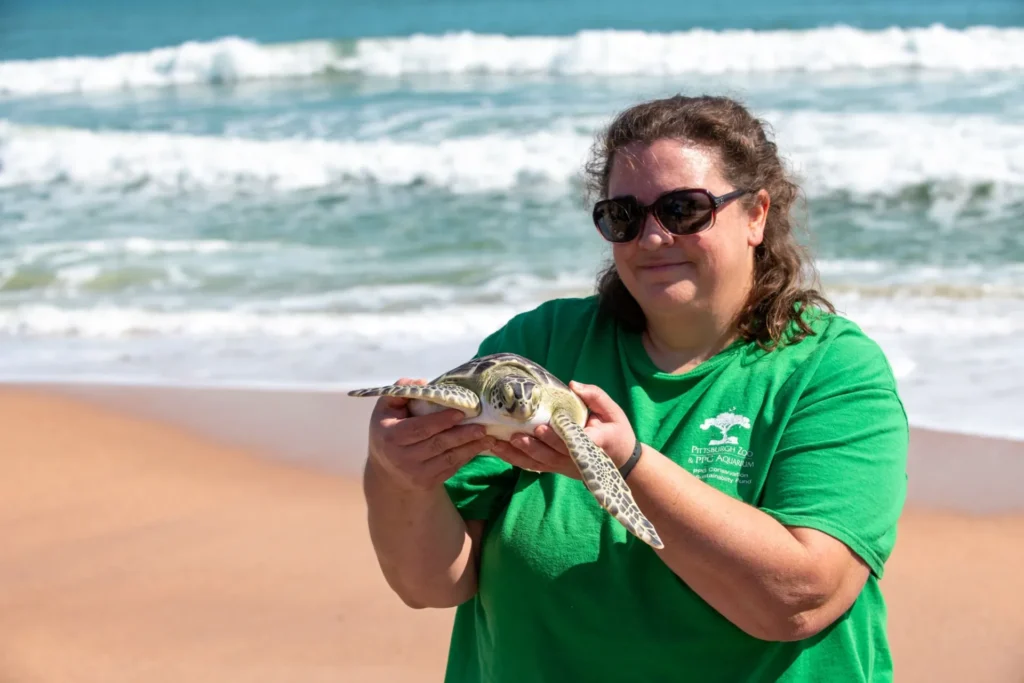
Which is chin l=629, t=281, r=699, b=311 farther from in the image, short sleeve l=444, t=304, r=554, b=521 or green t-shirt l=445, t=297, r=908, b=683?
short sleeve l=444, t=304, r=554, b=521

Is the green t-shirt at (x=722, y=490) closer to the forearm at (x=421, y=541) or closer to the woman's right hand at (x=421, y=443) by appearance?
the forearm at (x=421, y=541)

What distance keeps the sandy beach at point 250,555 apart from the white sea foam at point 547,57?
1416 cm

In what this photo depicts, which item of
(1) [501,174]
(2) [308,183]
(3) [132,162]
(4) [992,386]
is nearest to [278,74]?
(3) [132,162]

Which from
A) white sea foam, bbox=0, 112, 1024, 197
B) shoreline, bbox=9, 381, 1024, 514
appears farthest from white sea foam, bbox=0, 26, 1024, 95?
shoreline, bbox=9, 381, 1024, 514

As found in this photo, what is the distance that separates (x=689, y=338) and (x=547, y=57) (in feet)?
59.2

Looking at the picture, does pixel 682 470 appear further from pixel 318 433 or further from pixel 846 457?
pixel 318 433

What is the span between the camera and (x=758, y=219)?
255 cm

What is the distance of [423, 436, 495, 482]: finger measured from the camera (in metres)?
2.12

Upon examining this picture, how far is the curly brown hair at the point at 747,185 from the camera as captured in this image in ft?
7.83

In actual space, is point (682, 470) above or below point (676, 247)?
below

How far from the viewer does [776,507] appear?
2113 millimetres

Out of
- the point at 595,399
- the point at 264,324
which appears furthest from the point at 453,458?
the point at 264,324

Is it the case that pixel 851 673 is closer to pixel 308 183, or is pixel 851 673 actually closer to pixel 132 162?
pixel 308 183

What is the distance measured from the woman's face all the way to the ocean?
76cm
